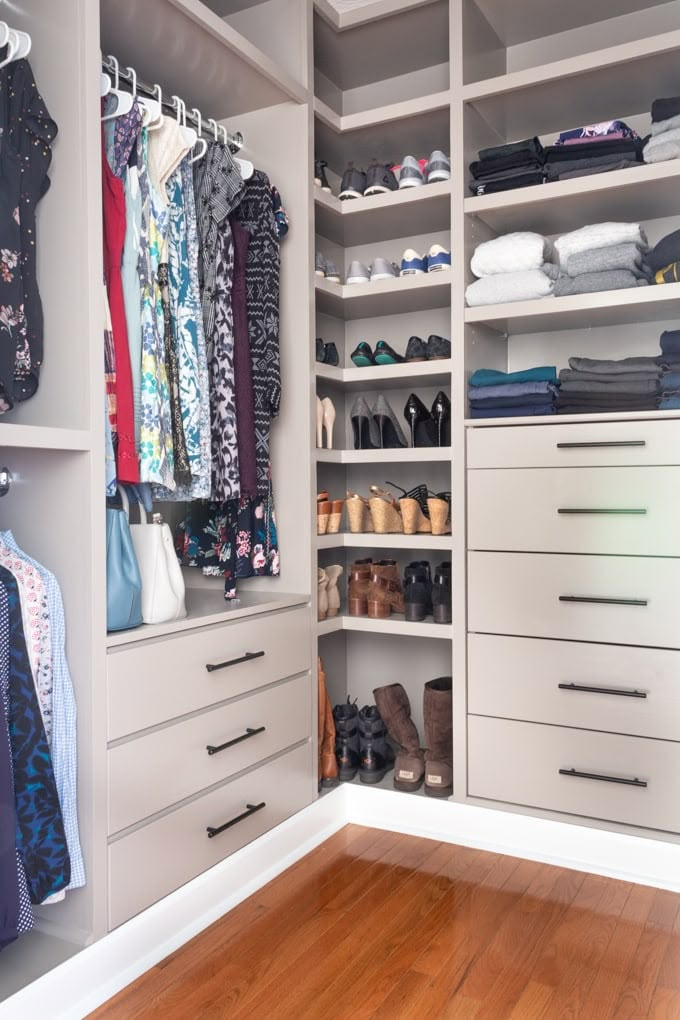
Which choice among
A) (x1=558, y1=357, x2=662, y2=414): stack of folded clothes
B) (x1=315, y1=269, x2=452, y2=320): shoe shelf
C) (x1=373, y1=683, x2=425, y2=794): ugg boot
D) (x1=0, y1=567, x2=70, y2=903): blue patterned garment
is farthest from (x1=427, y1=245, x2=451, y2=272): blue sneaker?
(x1=0, y1=567, x2=70, y2=903): blue patterned garment

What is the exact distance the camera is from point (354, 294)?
262cm

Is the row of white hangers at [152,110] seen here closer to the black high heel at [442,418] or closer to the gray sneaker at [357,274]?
the gray sneaker at [357,274]

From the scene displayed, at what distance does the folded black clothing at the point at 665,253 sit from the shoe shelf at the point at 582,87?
0.46 m

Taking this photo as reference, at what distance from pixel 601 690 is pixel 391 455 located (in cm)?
91

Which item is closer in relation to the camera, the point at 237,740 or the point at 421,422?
the point at 237,740

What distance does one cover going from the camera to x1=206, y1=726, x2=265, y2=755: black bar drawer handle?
77.0 inches

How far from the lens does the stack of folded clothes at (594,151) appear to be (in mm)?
2230

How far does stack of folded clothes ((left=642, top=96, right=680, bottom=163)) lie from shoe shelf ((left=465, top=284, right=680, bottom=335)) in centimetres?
34

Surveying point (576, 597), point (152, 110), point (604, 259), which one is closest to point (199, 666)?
point (576, 597)

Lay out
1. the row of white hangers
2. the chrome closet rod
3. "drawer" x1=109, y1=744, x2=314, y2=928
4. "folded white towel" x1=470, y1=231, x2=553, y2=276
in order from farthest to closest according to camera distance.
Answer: "folded white towel" x1=470, y1=231, x2=553, y2=276 < the chrome closet rod < the row of white hangers < "drawer" x1=109, y1=744, x2=314, y2=928

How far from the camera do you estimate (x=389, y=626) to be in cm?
253

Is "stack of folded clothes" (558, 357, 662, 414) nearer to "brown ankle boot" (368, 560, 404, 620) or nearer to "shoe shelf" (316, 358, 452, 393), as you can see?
"shoe shelf" (316, 358, 452, 393)

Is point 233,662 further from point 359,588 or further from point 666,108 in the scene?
point 666,108

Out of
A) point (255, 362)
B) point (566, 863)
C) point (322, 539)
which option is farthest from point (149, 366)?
point (566, 863)
